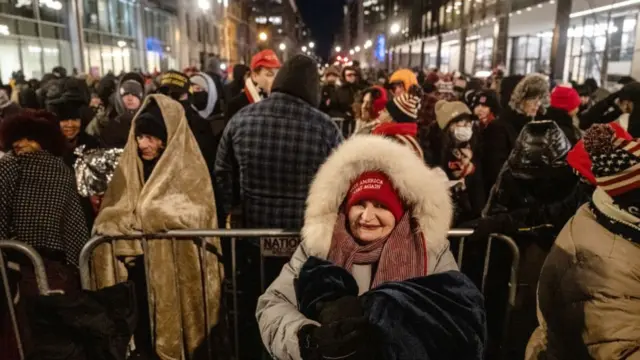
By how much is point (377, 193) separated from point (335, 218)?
0.81ft

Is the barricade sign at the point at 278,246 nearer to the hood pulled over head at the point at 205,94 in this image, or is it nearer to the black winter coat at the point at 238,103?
the black winter coat at the point at 238,103

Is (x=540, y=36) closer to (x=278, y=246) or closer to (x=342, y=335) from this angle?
(x=278, y=246)

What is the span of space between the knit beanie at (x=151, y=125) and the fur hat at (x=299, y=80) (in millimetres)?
903

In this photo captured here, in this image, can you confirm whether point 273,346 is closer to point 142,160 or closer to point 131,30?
point 142,160

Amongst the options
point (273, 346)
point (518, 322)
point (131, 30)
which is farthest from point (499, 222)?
point (131, 30)

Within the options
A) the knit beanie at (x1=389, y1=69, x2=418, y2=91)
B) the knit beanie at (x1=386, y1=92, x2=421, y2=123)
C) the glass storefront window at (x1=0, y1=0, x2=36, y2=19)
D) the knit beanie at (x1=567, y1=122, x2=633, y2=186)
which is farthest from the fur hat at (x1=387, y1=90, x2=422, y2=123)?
the glass storefront window at (x1=0, y1=0, x2=36, y2=19)

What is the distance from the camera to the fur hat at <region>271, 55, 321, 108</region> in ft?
12.7

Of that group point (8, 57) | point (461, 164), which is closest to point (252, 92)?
point (461, 164)

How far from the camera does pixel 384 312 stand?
77.8 inches

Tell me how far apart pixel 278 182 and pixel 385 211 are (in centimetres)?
162

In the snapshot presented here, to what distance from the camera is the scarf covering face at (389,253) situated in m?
2.25

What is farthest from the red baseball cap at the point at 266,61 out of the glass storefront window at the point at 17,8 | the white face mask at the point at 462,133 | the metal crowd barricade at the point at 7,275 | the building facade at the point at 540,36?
the glass storefront window at the point at 17,8

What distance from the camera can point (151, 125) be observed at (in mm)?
3658

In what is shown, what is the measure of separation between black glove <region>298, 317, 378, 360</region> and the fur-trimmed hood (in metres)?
0.45
